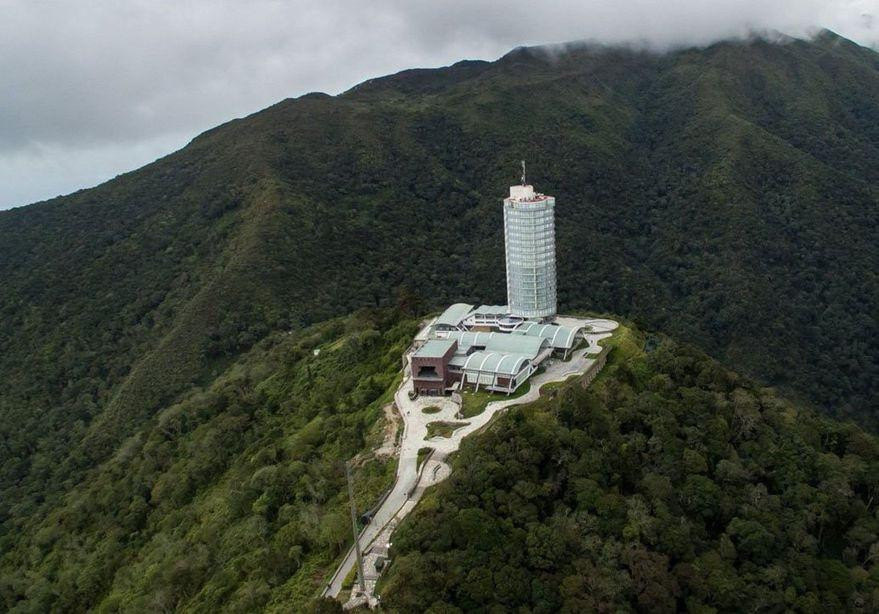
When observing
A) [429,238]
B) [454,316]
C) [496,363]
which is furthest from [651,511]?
[429,238]

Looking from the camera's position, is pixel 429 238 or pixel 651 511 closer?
pixel 651 511

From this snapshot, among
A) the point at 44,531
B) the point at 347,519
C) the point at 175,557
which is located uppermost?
the point at 347,519

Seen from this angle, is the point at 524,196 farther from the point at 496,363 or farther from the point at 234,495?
the point at 234,495

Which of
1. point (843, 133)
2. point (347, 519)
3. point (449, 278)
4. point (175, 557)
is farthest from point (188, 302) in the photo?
point (843, 133)

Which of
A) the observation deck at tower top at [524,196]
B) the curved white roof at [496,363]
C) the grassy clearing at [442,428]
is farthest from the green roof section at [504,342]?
the observation deck at tower top at [524,196]

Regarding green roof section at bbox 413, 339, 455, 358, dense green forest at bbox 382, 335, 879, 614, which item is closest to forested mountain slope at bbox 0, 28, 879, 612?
green roof section at bbox 413, 339, 455, 358

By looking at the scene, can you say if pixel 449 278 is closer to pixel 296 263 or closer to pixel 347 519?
pixel 296 263

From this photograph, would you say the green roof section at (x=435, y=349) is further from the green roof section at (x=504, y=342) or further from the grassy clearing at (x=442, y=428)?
the grassy clearing at (x=442, y=428)

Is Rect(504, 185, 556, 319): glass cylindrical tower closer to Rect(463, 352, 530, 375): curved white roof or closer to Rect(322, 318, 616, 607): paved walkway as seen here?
Rect(322, 318, 616, 607): paved walkway
